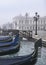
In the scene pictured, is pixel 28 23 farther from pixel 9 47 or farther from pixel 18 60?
pixel 18 60

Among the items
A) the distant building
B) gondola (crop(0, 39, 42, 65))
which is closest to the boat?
gondola (crop(0, 39, 42, 65))

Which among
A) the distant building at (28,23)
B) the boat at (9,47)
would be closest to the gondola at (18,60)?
the boat at (9,47)

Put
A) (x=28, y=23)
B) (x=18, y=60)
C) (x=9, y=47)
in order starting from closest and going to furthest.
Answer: (x=18, y=60) < (x=9, y=47) < (x=28, y=23)

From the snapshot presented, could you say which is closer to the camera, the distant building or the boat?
the boat

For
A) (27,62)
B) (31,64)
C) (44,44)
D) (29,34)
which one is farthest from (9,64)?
(29,34)

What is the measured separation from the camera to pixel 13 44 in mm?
21062

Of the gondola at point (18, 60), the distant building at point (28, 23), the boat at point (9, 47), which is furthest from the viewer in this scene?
the distant building at point (28, 23)

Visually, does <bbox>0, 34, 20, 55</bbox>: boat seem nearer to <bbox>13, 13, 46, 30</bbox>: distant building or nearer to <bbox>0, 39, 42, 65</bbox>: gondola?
<bbox>0, 39, 42, 65</bbox>: gondola

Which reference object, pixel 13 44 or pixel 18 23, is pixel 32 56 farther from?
pixel 18 23

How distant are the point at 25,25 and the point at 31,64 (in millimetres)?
67706

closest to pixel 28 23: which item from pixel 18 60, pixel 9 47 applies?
pixel 9 47

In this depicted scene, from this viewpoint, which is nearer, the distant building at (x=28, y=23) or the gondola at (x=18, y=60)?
the gondola at (x=18, y=60)

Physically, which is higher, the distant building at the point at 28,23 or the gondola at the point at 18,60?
the distant building at the point at 28,23

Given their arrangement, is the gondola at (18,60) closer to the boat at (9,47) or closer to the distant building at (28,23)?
the boat at (9,47)
